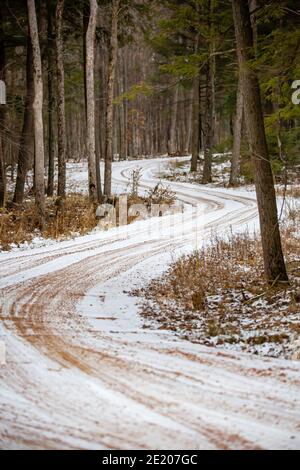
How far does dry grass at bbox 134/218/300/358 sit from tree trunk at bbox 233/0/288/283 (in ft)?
1.90

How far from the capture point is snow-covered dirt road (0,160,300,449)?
312 cm

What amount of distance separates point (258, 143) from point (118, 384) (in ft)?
15.1

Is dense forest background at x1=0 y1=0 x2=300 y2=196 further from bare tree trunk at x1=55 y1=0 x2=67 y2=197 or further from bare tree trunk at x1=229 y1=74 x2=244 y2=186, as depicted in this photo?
bare tree trunk at x1=229 y1=74 x2=244 y2=186

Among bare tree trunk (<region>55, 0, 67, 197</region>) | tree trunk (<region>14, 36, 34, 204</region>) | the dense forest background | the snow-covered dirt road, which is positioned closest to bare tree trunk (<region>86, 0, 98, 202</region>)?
bare tree trunk (<region>55, 0, 67, 197</region>)

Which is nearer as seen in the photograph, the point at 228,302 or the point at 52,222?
the point at 228,302

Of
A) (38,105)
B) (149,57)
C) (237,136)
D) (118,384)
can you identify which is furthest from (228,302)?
(149,57)

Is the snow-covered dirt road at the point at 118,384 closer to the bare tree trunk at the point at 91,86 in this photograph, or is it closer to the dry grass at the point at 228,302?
the dry grass at the point at 228,302

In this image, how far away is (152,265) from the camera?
934 centimetres

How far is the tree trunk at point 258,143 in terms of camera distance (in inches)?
257

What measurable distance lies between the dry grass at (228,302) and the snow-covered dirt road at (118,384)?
0.41 meters

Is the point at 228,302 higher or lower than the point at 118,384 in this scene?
lower

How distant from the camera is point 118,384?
154 inches

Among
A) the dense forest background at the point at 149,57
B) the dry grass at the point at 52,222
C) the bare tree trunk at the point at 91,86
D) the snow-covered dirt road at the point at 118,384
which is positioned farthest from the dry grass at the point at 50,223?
the snow-covered dirt road at the point at 118,384

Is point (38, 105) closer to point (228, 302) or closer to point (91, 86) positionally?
point (91, 86)
